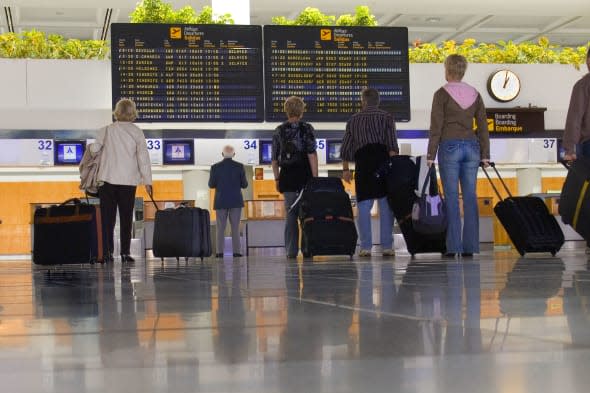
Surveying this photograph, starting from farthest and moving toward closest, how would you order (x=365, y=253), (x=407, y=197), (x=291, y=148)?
(x=291, y=148) → (x=365, y=253) → (x=407, y=197)

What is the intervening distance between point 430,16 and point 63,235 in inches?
562

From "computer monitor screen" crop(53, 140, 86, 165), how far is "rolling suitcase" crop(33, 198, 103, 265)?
766cm

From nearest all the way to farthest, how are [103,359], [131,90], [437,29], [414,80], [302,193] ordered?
[103,359], [302,193], [131,90], [414,80], [437,29]

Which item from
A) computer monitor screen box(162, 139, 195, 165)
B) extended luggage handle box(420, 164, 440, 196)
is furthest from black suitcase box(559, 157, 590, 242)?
computer monitor screen box(162, 139, 195, 165)

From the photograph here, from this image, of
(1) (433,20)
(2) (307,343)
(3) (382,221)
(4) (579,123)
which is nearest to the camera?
(2) (307,343)

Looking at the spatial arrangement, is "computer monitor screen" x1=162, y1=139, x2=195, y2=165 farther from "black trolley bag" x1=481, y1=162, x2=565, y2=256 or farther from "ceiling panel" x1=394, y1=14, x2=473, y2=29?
"black trolley bag" x1=481, y1=162, x2=565, y2=256

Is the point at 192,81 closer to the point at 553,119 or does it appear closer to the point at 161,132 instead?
the point at 161,132

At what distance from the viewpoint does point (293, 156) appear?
332 inches

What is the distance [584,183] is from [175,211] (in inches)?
201

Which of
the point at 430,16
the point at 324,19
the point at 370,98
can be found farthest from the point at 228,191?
the point at 430,16

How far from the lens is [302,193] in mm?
8164

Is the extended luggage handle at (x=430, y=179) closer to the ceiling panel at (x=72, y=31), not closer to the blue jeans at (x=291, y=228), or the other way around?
the blue jeans at (x=291, y=228)

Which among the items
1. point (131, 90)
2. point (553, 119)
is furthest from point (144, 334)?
point (553, 119)

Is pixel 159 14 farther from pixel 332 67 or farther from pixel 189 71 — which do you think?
pixel 332 67
